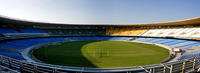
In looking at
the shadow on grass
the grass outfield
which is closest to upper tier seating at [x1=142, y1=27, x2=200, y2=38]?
the grass outfield

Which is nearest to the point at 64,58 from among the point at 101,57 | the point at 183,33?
the point at 101,57

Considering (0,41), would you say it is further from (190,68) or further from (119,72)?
(190,68)

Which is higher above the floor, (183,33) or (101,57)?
(183,33)

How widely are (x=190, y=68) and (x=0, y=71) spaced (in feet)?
23.0

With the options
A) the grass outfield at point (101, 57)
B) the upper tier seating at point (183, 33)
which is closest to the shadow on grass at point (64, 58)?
the grass outfield at point (101, 57)

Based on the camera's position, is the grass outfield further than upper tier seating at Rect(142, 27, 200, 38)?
No

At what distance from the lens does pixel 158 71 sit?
150 inches

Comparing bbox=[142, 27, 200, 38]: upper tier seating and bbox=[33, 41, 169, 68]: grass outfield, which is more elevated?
bbox=[142, 27, 200, 38]: upper tier seating

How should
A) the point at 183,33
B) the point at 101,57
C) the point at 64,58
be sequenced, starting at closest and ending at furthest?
1. the point at 64,58
2. the point at 101,57
3. the point at 183,33

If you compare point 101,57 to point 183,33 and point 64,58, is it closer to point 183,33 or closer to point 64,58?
point 64,58

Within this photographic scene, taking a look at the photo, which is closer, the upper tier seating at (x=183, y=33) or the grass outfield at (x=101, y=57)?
the grass outfield at (x=101, y=57)

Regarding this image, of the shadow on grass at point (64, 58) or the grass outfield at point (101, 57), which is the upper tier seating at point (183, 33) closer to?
the grass outfield at point (101, 57)

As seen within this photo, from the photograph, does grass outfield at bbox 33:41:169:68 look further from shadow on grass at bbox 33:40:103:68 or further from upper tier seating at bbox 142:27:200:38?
upper tier seating at bbox 142:27:200:38

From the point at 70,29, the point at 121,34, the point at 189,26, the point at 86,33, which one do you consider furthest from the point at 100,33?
the point at 189,26
